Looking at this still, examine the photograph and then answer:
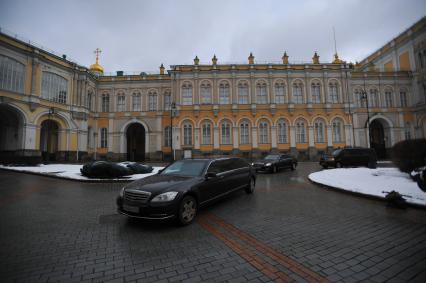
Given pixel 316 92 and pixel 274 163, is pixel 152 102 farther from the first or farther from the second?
pixel 316 92

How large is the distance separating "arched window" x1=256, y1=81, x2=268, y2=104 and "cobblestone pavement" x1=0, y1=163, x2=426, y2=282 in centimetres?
2646

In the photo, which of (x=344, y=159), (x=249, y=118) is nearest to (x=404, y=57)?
(x=249, y=118)

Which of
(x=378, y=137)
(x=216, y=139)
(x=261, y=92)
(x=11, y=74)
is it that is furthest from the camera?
(x=378, y=137)

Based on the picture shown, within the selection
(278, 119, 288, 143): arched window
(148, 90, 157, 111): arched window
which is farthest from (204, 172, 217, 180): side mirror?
(148, 90, 157, 111): arched window

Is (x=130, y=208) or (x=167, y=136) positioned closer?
(x=130, y=208)

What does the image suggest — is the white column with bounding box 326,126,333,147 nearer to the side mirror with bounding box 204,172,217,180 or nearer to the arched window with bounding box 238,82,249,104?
the arched window with bounding box 238,82,249,104

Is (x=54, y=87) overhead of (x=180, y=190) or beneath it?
overhead

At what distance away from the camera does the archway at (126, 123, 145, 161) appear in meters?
33.6

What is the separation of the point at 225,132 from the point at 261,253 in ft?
89.0

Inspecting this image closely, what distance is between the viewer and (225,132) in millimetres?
30188

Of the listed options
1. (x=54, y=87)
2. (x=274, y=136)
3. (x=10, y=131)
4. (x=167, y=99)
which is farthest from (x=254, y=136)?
(x=10, y=131)

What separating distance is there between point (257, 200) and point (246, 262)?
3975 millimetres

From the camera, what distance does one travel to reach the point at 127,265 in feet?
9.71

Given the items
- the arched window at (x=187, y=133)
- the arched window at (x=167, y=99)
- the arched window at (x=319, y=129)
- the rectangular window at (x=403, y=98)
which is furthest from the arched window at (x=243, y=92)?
the rectangular window at (x=403, y=98)
